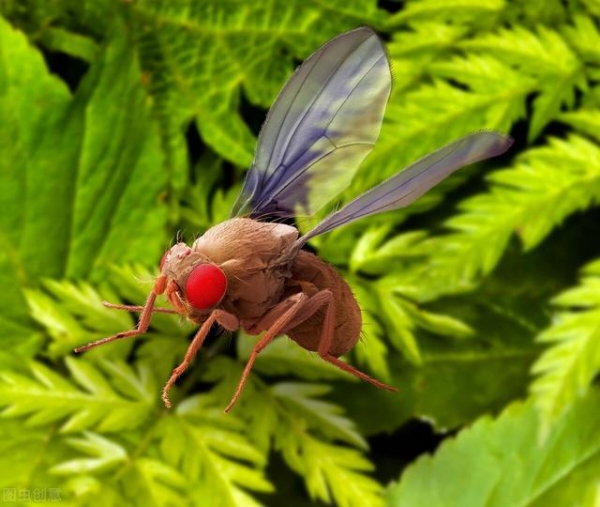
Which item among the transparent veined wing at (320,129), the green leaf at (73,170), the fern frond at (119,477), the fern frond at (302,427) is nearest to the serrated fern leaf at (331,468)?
the fern frond at (302,427)

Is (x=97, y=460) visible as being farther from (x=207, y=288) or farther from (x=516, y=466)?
(x=207, y=288)

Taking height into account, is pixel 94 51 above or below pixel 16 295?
above

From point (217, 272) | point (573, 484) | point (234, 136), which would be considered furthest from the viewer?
point (573, 484)

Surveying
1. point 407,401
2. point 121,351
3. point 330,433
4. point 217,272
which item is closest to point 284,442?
point 330,433

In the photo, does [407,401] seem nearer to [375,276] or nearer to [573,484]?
[573,484]

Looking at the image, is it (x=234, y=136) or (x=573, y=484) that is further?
(x=573, y=484)

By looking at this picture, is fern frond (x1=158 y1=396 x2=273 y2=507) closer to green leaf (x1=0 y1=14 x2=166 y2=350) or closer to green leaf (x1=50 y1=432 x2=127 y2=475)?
green leaf (x1=50 y1=432 x2=127 y2=475)

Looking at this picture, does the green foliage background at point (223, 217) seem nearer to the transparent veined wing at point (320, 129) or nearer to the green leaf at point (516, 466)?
the green leaf at point (516, 466)

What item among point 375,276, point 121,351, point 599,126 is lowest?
point 121,351
